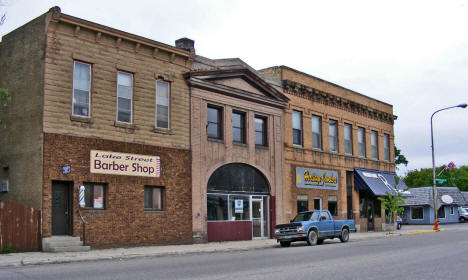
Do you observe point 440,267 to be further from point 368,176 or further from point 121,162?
point 368,176

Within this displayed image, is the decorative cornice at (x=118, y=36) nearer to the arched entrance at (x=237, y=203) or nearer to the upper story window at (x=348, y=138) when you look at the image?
the arched entrance at (x=237, y=203)

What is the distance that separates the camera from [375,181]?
122ft

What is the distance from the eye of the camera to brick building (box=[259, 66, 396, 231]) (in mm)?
30578

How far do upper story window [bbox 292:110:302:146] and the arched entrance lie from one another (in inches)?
161

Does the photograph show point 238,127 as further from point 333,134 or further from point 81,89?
point 333,134

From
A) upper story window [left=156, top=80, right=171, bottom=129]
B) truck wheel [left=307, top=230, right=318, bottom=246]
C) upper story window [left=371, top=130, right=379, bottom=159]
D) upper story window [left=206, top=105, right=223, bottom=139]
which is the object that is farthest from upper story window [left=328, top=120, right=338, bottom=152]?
upper story window [left=156, top=80, right=171, bottom=129]

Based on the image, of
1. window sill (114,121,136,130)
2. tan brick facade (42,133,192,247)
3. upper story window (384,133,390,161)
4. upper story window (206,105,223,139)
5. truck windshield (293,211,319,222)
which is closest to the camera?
tan brick facade (42,133,192,247)

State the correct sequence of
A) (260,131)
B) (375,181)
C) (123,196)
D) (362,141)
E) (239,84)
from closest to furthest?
(123,196)
(239,84)
(260,131)
(375,181)
(362,141)

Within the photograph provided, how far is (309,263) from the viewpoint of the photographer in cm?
1455

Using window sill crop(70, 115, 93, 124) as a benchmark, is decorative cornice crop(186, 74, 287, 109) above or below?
above

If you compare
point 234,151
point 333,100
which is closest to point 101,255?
point 234,151

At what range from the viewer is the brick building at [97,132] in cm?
1967

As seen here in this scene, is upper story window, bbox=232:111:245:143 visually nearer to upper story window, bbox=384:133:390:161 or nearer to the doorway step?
the doorway step

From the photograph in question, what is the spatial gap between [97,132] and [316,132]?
15968 millimetres
